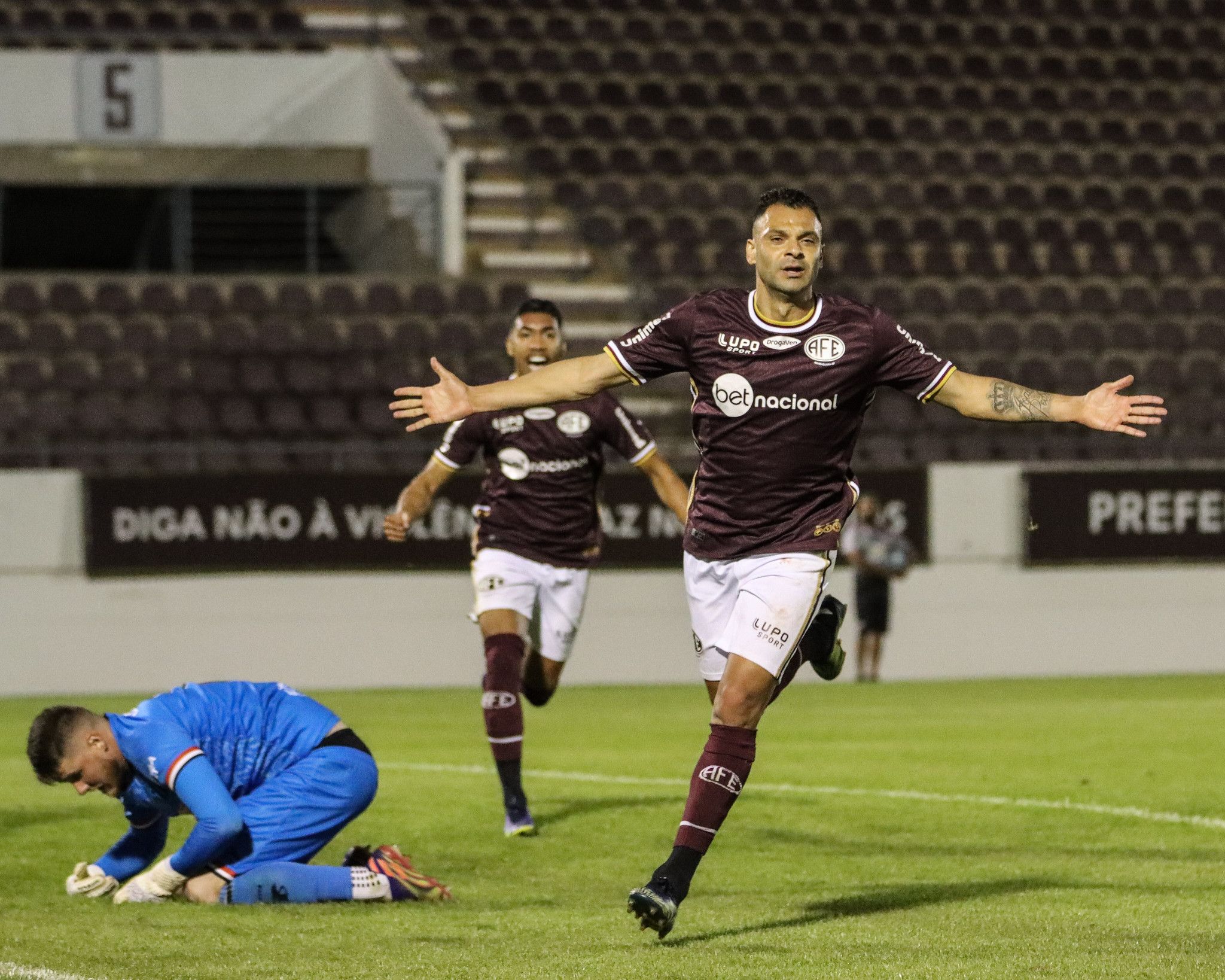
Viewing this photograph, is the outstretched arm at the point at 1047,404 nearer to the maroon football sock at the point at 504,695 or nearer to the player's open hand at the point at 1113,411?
the player's open hand at the point at 1113,411

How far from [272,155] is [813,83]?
6.67 metres

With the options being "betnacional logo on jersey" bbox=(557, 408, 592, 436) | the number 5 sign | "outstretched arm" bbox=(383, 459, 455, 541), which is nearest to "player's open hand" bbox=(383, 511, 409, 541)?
"outstretched arm" bbox=(383, 459, 455, 541)

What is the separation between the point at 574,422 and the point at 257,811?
297cm

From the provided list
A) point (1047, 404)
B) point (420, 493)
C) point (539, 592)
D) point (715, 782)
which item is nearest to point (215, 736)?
point (715, 782)

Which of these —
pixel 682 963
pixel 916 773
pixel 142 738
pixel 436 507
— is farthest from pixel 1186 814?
pixel 436 507

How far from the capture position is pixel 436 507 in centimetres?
1872

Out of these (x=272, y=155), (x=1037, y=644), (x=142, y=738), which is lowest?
(x=1037, y=644)

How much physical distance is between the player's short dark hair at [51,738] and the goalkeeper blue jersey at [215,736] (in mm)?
189

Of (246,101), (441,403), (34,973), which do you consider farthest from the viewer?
(246,101)

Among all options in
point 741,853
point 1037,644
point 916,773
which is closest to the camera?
point 741,853

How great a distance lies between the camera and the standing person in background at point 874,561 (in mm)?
19016

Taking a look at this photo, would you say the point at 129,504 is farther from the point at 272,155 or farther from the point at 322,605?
the point at 272,155

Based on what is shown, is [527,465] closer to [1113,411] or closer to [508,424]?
[508,424]

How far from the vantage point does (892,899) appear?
23.5 ft
